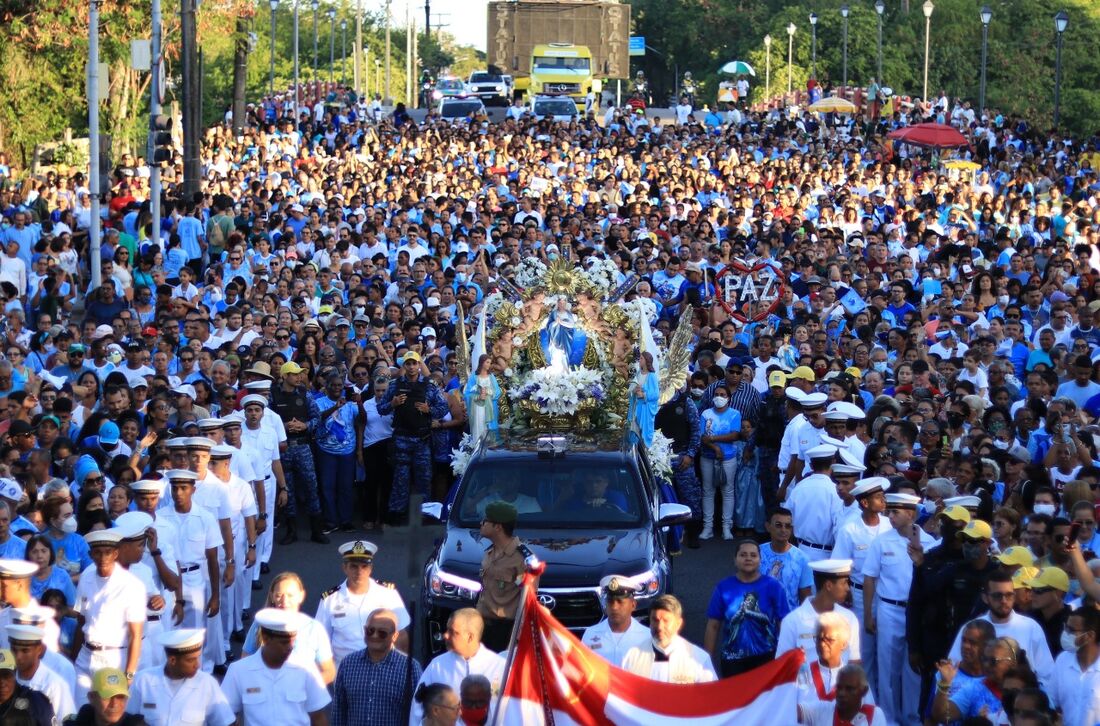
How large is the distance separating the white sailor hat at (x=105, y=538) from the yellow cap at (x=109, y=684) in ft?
6.44

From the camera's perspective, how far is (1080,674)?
960cm

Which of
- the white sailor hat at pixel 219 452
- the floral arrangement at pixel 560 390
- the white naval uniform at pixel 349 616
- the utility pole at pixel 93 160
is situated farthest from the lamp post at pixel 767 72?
the white naval uniform at pixel 349 616

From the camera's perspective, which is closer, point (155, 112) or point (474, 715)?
point (474, 715)

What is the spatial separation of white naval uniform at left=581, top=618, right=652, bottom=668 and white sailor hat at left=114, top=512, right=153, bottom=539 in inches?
116

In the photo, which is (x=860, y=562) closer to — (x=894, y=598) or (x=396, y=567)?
(x=894, y=598)

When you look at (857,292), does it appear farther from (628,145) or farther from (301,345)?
(628,145)

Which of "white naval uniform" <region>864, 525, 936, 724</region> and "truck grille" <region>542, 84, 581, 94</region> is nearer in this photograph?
"white naval uniform" <region>864, 525, 936, 724</region>

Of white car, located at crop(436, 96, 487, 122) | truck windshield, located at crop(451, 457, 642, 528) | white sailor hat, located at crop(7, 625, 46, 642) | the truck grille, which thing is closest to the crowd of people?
white sailor hat, located at crop(7, 625, 46, 642)

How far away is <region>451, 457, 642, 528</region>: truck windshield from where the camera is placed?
13625 mm

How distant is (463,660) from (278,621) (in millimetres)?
989

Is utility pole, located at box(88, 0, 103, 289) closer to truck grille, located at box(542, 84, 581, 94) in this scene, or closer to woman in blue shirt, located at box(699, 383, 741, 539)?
woman in blue shirt, located at box(699, 383, 741, 539)

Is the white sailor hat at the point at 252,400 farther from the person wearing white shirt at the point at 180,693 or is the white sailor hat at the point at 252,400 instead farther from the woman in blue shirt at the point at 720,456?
the person wearing white shirt at the point at 180,693

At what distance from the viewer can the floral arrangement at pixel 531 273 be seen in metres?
17.6

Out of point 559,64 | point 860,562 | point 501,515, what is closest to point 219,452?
point 501,515
